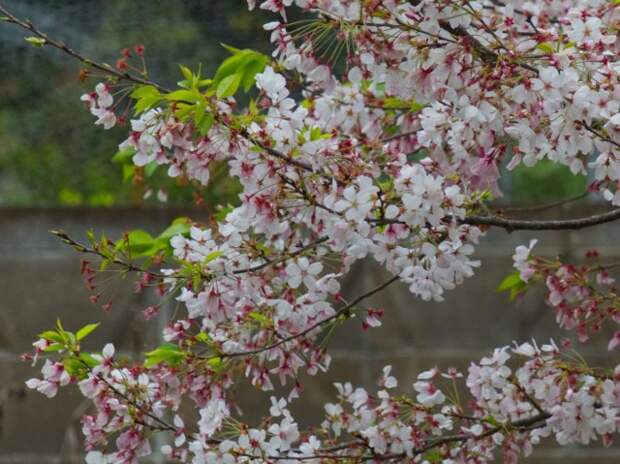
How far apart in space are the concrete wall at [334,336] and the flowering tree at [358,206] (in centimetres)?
176

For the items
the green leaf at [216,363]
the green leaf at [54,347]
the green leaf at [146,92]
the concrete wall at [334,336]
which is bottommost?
the concrete wall at [334,336]

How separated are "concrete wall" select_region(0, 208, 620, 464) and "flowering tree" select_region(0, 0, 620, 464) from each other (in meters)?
1.76

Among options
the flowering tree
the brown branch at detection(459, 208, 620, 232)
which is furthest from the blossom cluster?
the brown branch at detection(459, 208, 620, 232)

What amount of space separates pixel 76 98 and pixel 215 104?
2.79 meters

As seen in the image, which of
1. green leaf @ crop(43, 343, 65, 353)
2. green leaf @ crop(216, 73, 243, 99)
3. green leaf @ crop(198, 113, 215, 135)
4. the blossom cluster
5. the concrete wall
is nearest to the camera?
green leaf @ crop(198, 113, 215, 135)

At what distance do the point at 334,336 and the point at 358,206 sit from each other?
8.66ft

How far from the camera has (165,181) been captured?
187 inches

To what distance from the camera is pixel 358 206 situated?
2.22m

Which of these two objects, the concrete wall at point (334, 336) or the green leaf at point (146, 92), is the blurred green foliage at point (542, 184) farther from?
the green leaf at point (146, 92)

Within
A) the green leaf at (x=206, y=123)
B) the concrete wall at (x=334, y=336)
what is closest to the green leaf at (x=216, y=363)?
the green leaf at (x=206, y=123)

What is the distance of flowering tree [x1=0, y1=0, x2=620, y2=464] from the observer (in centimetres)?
226

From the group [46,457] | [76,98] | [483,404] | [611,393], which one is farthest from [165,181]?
[611,393]

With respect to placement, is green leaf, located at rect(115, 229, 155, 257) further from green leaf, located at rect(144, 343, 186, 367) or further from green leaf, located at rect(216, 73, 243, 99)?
green leaf, located at rect(216, 73, 243, 99)

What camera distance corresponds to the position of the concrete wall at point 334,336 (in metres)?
4.80
